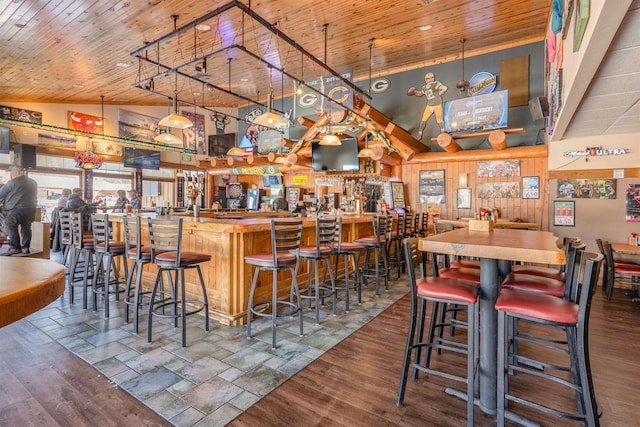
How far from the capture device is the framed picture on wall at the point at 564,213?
633 cm

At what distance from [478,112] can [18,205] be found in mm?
8050

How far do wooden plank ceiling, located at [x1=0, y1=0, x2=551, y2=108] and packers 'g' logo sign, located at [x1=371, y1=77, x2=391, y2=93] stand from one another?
1.29 feet

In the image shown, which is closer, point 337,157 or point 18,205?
point 18,205

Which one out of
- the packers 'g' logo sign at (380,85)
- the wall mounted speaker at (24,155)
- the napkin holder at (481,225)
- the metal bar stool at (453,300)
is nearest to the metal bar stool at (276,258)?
the metal bar stool at (453,300)

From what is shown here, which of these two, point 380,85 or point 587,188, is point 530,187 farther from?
point 380,85

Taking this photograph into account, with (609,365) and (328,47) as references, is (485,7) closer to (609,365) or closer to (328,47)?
(328,47)

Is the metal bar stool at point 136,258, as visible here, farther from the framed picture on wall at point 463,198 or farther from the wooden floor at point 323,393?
the framed picture on wall at point 463,198

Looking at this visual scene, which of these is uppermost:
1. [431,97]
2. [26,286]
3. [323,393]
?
[431,97]

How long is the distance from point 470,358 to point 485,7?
6.49 meters

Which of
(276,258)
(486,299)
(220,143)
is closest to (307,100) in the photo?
(276,258)

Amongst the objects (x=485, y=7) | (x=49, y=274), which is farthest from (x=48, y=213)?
(x=485, y=7)

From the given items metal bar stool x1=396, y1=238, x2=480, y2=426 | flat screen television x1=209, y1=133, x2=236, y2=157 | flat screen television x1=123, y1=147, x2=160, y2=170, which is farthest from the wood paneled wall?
flat screen television x1=123, y1=147, x2=160, y2=170

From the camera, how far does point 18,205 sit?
4.58 m

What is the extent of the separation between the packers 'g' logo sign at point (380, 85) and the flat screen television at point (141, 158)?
7920 millimetres
